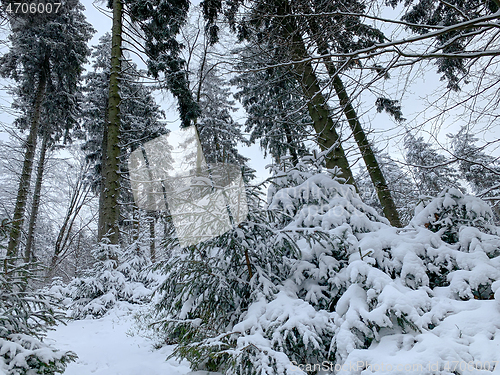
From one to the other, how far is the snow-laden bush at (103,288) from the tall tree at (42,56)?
380 cm

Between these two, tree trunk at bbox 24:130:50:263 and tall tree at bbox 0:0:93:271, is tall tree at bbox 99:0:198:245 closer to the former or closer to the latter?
tall tree at bbox 0:0:93:271

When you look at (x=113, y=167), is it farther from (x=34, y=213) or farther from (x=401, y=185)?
(x=401, y=185)

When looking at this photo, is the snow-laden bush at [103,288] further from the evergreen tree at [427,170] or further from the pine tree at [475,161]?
the pine tree at [475,161]

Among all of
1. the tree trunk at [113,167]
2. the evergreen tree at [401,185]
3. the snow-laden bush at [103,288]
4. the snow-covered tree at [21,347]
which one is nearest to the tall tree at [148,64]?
the tree trunk at [113,167]

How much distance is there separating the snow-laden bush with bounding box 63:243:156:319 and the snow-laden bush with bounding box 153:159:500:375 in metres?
3.87

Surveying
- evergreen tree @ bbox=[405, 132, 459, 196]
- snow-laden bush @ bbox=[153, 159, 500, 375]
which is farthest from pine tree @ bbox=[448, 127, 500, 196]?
snow-laden bush @ bbox=[153, 159, 500, 375]

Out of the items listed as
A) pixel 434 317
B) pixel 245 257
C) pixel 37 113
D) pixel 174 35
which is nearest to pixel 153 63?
pixel 174 35

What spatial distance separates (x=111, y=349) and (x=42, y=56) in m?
9.14

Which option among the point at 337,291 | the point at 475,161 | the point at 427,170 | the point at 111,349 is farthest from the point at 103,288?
the point at 475,161

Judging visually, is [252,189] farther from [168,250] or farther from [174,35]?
[174,35]

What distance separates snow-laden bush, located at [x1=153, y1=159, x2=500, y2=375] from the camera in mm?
1756

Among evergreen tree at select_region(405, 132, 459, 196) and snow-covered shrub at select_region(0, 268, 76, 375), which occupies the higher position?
evergreen tree at select_region(405, 132, 459, 196)

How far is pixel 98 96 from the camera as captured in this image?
12203 mm

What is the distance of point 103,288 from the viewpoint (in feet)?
19.9
